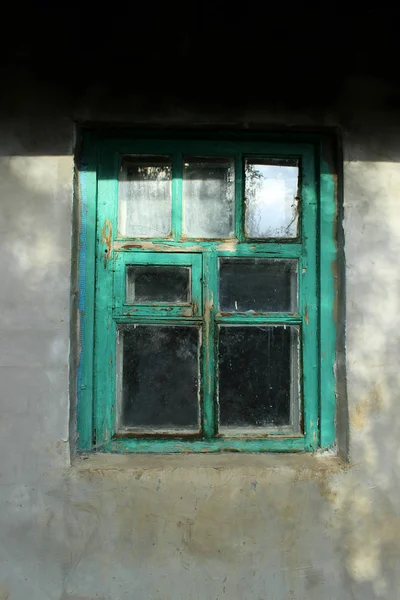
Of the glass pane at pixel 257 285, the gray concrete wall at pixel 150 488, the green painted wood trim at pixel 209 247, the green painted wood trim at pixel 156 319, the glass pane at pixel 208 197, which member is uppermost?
the glass pane at pixel 208 197

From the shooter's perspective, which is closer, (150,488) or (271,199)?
(150,488)

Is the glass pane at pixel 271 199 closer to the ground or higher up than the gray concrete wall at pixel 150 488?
higher up

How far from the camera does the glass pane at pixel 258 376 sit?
2186 millimetres

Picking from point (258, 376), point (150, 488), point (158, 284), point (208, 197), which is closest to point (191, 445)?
point (150, 488)

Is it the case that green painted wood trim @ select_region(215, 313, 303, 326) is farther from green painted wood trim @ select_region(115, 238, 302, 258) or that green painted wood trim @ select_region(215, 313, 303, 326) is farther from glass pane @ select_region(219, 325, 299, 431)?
green painted wood trim @ select_region(115, 238, 302, 258)

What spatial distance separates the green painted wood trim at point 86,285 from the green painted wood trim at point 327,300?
935 mm

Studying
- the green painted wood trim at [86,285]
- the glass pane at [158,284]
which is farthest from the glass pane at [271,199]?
the green painted wood trim at [86,285]

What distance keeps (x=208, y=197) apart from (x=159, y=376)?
2.54 ft

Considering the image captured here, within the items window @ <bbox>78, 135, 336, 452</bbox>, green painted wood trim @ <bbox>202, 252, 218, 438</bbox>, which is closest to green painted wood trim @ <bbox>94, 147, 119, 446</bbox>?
window @ <bbox>78, 135, 336, 452</bbox>

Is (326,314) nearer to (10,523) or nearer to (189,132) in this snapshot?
(189,132)

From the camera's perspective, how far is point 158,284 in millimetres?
2191

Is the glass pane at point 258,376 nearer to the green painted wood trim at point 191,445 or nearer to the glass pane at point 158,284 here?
the green painted wood trim at point 191,445

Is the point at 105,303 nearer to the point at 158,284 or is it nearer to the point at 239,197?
the point at 158,284

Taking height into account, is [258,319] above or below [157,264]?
below
